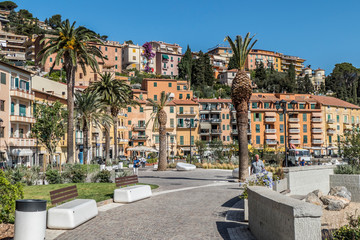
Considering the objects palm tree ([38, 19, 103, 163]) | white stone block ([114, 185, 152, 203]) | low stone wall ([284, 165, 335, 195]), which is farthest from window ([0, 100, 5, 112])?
low stone wall ([284, 165, 335, 195])

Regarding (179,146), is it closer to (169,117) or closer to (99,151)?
(169,117)

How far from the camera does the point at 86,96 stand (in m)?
42.7

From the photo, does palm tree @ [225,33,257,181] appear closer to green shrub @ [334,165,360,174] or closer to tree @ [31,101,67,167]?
green shrub @ [334,165,360,174]

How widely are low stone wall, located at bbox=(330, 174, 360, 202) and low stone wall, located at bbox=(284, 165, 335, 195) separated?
0.35m

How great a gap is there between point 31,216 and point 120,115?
67321 millimetres

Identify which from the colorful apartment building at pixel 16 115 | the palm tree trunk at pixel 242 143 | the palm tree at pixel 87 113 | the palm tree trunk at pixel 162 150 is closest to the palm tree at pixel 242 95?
the palm tree trunk at pixel 242 143

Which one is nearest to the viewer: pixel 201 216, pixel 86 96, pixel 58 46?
pixel 201 216

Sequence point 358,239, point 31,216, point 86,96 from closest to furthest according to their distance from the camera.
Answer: point 358,239 < point 31,216 < point 86,96

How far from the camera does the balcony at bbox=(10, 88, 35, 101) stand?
4512 centimetres

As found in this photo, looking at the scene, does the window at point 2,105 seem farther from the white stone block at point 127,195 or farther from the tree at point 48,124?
the white stone block at point 127,195

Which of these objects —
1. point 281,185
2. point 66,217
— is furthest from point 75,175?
point 66,217

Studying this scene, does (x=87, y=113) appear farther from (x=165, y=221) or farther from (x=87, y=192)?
(x=165, y=221)

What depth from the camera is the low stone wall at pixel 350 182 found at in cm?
2050

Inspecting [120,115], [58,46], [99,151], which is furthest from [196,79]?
[58,46]
